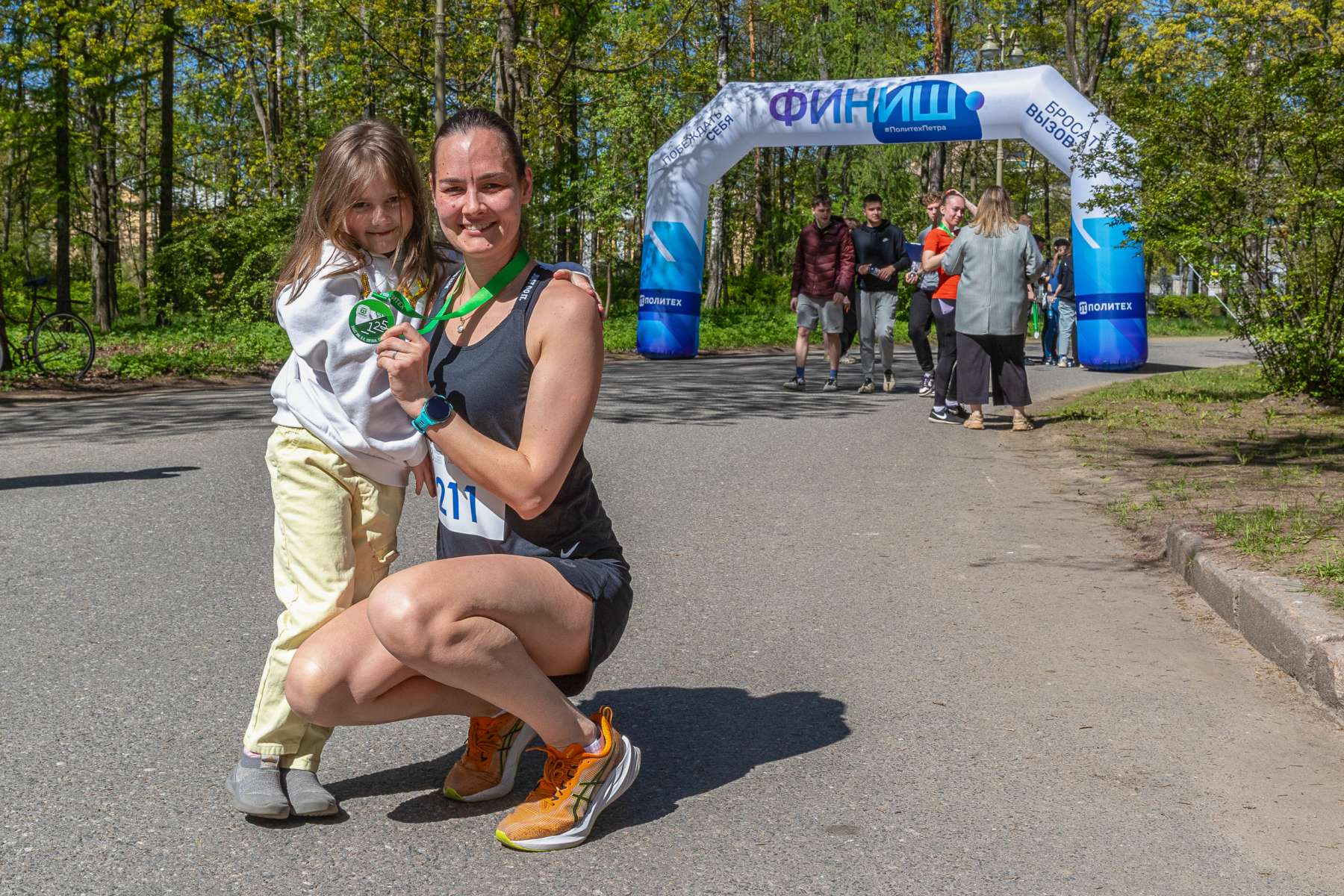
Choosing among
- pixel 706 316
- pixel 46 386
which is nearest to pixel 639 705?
pixel 46 386

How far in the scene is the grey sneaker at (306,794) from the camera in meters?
3.23

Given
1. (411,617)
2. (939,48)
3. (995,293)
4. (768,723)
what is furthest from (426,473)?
(939,48)

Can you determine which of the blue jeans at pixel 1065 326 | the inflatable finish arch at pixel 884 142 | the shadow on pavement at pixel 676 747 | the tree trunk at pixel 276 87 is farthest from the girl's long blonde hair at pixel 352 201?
the tree trunk at pixel 276 87

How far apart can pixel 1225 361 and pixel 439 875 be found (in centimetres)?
2044

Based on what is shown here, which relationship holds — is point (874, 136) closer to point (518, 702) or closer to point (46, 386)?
point (46, 386)

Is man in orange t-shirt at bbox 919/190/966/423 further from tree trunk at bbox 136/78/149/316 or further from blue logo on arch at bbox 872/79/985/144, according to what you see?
tree trunk at bbox 136/78/149/316

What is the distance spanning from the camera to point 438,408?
115 inches

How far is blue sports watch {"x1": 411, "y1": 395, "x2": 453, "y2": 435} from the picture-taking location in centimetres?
291

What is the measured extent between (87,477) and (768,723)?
621 centimetres

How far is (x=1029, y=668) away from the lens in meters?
4.70

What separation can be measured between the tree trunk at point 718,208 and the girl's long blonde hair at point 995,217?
71.0 ft

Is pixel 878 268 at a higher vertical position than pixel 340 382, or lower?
higher

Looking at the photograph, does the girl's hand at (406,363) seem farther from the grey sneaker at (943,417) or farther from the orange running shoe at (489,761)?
the grey sneaker at (943,417)

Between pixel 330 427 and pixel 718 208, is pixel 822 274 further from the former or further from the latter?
pixel 718 208
